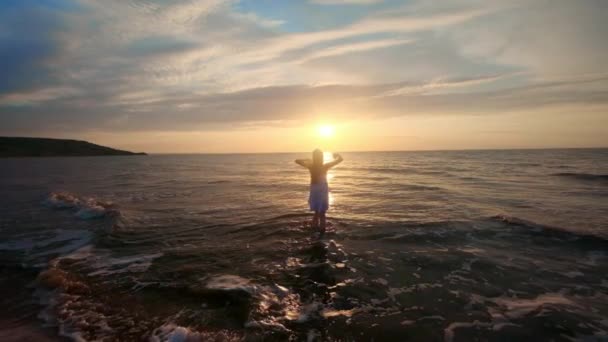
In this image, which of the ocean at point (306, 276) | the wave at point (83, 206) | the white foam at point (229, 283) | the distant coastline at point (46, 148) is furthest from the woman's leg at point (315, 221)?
the distant coastline at point (46, 148)

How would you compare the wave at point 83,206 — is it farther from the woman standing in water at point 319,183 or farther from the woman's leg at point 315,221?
the woman standing in water at point 319,183

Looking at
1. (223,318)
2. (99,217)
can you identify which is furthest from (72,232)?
(223,318)

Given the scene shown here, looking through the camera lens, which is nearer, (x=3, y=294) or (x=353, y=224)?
(x=3, y=294)

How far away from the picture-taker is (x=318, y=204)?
10.8 metres

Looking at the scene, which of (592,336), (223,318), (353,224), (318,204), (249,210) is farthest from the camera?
(249,210)

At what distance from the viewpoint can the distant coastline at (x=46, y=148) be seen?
382 feet

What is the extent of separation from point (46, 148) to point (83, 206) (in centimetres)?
14075

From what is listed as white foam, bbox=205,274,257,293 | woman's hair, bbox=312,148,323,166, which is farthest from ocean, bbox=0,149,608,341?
woman's hair, bbox=312,148,323,166

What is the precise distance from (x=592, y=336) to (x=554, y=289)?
167 cm

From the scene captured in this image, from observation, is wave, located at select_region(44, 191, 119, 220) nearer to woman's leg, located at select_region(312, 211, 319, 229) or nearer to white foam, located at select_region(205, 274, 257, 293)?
woman's leg, located at select_region(312, 211, 319, 229)

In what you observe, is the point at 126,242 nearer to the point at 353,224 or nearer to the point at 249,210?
the point at 249,210

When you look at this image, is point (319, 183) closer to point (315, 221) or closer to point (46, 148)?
point (315, 221)

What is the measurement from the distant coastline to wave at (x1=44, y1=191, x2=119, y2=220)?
126 meters

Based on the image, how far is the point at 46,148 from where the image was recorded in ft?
411
